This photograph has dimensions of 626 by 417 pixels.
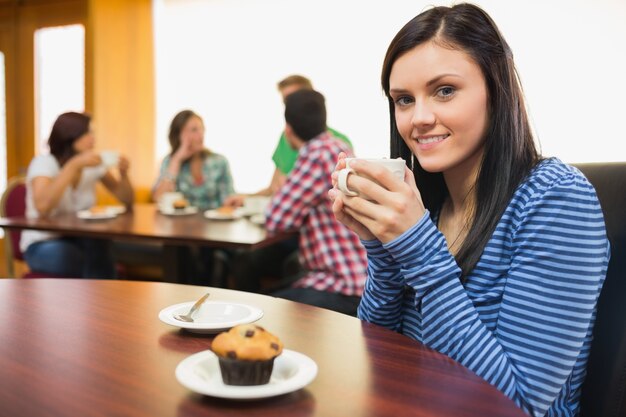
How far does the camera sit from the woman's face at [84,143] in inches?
118

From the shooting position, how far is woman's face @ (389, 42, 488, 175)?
971 millimetres

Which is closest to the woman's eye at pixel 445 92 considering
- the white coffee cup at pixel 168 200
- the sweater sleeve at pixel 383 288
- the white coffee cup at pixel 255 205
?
the sweater sleeve at pixel 383 288

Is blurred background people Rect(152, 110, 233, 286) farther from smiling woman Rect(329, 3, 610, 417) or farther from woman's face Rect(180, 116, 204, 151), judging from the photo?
smiling woman Rect(329, 3, 610, 417)

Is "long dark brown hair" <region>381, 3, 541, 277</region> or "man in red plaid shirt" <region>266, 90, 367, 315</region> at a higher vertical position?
"long dark brown hair" <region>381, 3, 541, 277</region>

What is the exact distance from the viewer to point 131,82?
4789 millimetres

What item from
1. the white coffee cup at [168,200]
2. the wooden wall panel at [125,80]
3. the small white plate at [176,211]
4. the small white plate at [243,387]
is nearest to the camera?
the small white plate at [243,387]

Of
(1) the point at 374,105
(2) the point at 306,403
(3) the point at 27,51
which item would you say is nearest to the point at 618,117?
(1) the point at 374,105

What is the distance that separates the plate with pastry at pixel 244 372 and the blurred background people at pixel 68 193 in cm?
227

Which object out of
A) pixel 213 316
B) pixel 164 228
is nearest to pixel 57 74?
pixel 164 228

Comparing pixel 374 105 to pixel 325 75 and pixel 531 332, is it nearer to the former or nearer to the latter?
pixel 325 75

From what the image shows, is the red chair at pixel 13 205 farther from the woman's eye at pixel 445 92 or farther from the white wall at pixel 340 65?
the woman's eye at pixel 445 92

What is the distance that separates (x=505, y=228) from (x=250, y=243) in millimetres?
1230

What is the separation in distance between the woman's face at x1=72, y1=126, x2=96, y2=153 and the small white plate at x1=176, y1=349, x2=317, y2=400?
2562 mm

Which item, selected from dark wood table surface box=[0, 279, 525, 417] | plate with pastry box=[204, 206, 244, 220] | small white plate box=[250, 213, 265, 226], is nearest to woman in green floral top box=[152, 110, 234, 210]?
plate with pastry box=[204, 206, 244, 220]
